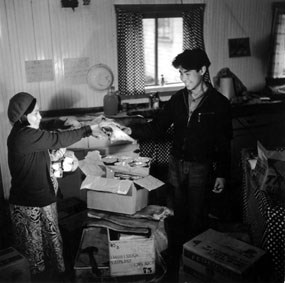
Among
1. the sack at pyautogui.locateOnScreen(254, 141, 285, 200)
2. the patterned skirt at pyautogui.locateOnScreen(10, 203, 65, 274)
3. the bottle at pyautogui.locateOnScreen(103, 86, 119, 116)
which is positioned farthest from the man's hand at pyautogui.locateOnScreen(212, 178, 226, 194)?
the bottle at pyautogui.locateOnScreen(103, 86, 119, 116)

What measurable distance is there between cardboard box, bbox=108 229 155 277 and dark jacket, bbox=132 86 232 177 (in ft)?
2.73

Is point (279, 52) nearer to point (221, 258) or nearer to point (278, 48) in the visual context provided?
point (278, 48)

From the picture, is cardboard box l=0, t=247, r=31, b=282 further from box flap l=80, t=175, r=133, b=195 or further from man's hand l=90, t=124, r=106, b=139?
man's hand l=90, t=124, r=106, b=139

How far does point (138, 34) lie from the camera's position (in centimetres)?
478

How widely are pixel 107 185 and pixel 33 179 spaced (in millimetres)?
595

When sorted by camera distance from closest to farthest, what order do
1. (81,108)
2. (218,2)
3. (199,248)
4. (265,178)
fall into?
(199,248)
(265,178)
(81,108)
(218,2)

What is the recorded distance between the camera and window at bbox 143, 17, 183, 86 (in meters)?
5.04

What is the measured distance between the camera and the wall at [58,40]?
418 cm

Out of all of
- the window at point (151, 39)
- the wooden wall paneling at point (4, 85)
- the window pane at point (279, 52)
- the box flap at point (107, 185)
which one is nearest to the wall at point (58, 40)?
the wooden wall paneling at point (4, 85)

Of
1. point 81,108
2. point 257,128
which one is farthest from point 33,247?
point 257,128

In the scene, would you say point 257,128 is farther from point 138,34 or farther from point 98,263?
point 98,263

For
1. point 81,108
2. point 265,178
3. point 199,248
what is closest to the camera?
point 199,248

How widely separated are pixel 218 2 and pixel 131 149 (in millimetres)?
2569

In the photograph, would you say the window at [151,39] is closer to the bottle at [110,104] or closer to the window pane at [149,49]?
the window pane at [149,49]
